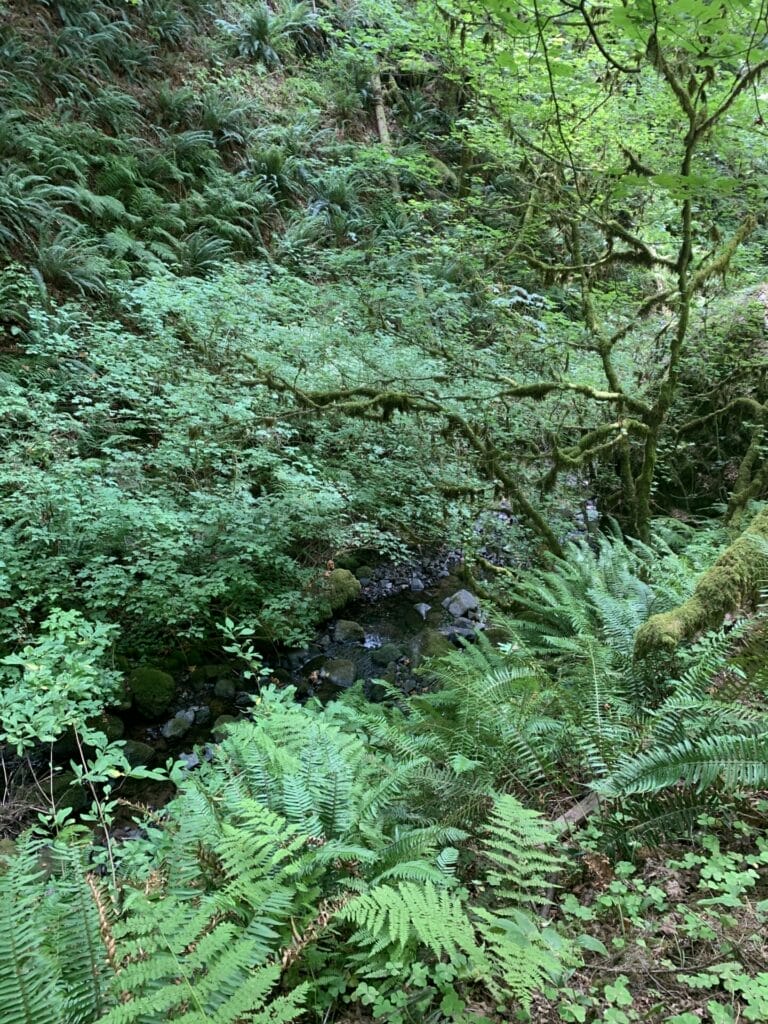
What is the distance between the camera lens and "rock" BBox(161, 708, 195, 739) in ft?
15.6

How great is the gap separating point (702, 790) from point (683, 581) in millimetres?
1948

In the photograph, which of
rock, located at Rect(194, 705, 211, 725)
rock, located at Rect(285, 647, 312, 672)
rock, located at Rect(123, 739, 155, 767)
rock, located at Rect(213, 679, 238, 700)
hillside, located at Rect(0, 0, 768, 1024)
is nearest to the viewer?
hillside, located at Rect(0, 0, 768, 1024)

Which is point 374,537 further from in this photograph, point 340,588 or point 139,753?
point 139,753

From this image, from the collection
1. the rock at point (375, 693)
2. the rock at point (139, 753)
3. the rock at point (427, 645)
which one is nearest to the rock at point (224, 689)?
the rock at point (139, 753)

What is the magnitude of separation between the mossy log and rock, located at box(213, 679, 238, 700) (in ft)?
11.9

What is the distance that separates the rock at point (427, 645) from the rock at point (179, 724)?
207cm

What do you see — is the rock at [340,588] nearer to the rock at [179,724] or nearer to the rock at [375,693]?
the rock at [375,693]

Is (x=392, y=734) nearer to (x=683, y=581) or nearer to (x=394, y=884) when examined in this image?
(x=394, y=884)

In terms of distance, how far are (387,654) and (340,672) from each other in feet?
1.77

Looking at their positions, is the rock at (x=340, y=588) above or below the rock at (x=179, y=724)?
above

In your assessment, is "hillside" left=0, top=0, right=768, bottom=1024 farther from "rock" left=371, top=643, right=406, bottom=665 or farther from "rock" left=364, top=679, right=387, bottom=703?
"rock" left=364, top=679, right=387, bottom=703

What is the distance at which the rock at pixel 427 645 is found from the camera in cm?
552

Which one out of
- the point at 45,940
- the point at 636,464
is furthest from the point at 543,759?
the point at 636,464

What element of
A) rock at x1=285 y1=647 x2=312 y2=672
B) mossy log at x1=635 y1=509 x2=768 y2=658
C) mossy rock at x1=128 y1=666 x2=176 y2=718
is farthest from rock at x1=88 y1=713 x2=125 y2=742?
mossy log at x1=635 y1=509 x2=768 y2=658
